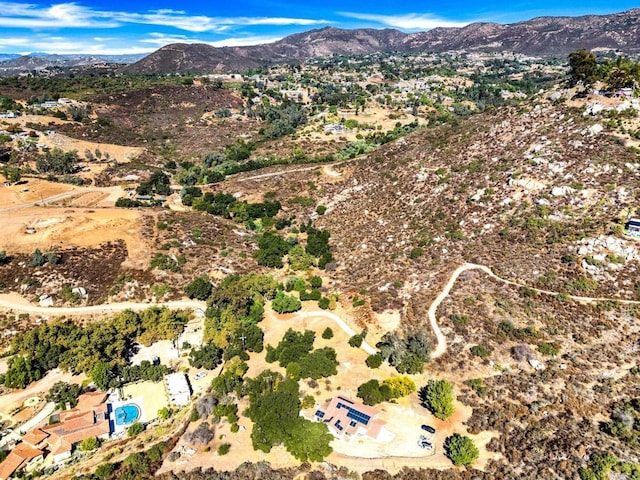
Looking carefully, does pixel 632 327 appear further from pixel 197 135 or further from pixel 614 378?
pixel 197 135

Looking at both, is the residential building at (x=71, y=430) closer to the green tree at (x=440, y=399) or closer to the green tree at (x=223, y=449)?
the green tree at (x=223, y=449)

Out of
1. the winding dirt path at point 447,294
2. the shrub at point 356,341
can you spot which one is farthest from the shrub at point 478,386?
the shrub at point 356,341

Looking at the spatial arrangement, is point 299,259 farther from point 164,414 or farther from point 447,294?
point 164,414

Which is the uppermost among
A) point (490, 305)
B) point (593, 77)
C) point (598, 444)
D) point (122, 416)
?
point (593, 77)

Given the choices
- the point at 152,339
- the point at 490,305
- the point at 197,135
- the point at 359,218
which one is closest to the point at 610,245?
the point at 490,305

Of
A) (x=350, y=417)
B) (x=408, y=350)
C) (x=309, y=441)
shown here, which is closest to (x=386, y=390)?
(x=350, y=417)

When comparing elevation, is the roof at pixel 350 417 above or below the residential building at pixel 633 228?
below

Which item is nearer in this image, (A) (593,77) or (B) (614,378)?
(B) (614,378)

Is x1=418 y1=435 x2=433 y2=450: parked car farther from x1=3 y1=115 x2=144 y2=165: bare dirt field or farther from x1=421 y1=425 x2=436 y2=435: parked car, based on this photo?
x1=3 y1=115 x2=144 y2=165: bare dirt field
